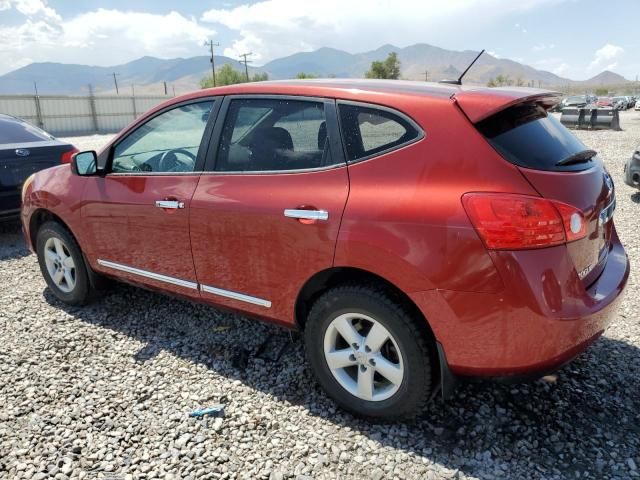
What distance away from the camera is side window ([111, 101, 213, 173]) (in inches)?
129

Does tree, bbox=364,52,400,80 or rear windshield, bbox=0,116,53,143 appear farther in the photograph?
tree, bbox=364,52,400,80

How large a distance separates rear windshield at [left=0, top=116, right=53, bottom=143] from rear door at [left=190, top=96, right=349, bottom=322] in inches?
186

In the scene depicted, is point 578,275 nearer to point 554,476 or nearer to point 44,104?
point 554,476

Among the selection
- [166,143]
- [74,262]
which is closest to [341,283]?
[166,143]

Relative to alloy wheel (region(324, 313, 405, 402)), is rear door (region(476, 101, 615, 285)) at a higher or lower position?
higher

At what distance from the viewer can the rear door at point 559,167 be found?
224 centimetres

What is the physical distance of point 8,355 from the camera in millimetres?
3525

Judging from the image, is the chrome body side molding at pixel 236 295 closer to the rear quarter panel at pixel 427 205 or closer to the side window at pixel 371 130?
the rear quarter panel at pixel 427 205

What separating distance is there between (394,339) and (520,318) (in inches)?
23.9

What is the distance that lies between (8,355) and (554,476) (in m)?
3.48

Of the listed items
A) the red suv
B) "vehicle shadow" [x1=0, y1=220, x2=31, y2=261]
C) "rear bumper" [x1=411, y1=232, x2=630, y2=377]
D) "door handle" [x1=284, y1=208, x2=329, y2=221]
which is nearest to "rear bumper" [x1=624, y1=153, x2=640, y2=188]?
the red suv

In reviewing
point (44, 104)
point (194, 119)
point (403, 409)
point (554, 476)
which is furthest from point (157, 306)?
point (44, 104)

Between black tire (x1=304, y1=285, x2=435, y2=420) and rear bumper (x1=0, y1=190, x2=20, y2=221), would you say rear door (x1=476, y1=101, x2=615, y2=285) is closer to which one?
black tire (x1=304, y1=285, x2=435, y2=420)

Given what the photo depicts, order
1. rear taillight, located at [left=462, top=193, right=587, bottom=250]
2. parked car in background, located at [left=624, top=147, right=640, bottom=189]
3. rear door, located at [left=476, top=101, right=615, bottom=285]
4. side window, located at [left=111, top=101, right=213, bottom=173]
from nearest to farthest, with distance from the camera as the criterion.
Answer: rear taillight, located at [left=462, top=193, right=587, bottom=250] < rear door, located at [left=476, top=101, right=615, bottom=285] < side window, located at [left=111, top=101, right=213, bottom=173] < parked car in background, located at [left=624, top=147, right=640, bottom=189]
